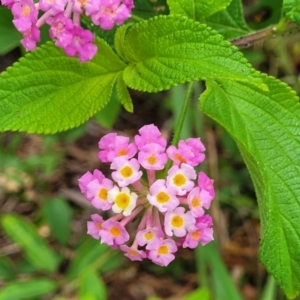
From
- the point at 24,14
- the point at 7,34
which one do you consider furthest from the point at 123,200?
the point at 7,34

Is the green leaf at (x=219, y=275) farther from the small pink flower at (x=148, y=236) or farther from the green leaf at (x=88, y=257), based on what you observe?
the small pink flower at (x=148, y=236)

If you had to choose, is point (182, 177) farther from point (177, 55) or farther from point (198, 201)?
point (177, 55)

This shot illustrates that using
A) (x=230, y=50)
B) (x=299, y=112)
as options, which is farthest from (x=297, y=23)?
(x=230, y=50)

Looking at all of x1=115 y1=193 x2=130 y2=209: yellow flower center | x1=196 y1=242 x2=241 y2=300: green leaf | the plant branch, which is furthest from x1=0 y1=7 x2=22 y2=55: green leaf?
x1=196 y1=242 x2=241 y2=300: green leaf

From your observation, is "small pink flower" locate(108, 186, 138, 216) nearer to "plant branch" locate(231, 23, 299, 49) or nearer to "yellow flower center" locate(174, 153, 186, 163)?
"yellow flower center" locate(174, 153, 186, 163)

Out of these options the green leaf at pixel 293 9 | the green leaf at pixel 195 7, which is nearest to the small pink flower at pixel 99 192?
the green leaf at pixel 195 7

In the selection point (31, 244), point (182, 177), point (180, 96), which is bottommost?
point (31, 244)
